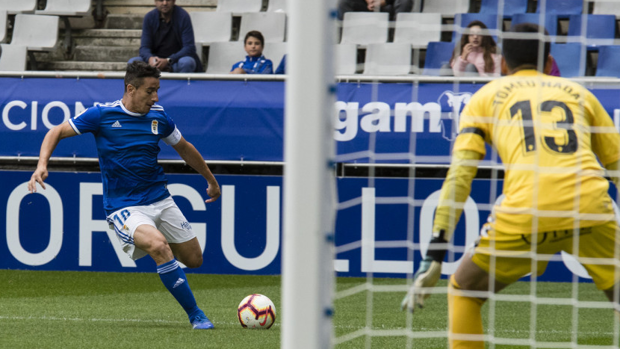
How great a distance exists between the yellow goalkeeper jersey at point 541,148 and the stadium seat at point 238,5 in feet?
28.4

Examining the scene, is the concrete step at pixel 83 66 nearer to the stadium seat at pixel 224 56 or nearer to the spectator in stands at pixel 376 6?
the stadium seat at pixel 224 56

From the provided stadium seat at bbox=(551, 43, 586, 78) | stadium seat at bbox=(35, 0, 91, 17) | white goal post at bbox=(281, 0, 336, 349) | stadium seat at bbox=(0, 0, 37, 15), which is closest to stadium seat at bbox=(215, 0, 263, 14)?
stadium seat at bbox=(35, 0, 91, 17)

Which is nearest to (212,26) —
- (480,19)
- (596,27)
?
(480,19)

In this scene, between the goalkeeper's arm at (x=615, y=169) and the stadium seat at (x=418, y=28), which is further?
the stadium seat at (x=418, y=28)

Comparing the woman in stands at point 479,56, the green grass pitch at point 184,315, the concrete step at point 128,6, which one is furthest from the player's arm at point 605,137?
the concrete step at point 128,6

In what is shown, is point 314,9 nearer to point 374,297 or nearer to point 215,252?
point 374,297

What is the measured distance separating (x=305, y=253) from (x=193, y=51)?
8.10m

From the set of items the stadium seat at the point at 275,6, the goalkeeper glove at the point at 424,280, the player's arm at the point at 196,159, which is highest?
the stadium seat at the point at 275,6

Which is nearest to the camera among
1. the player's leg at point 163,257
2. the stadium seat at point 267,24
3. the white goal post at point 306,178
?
the white goal post at point 306,178

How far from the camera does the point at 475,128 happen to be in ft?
12.8

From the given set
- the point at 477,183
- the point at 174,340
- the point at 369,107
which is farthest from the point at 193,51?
the point at 174,340

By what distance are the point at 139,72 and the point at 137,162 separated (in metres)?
0.68

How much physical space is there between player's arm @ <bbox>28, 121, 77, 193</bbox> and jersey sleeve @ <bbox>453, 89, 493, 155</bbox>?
316cm

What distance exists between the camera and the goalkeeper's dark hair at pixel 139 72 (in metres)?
6.29
